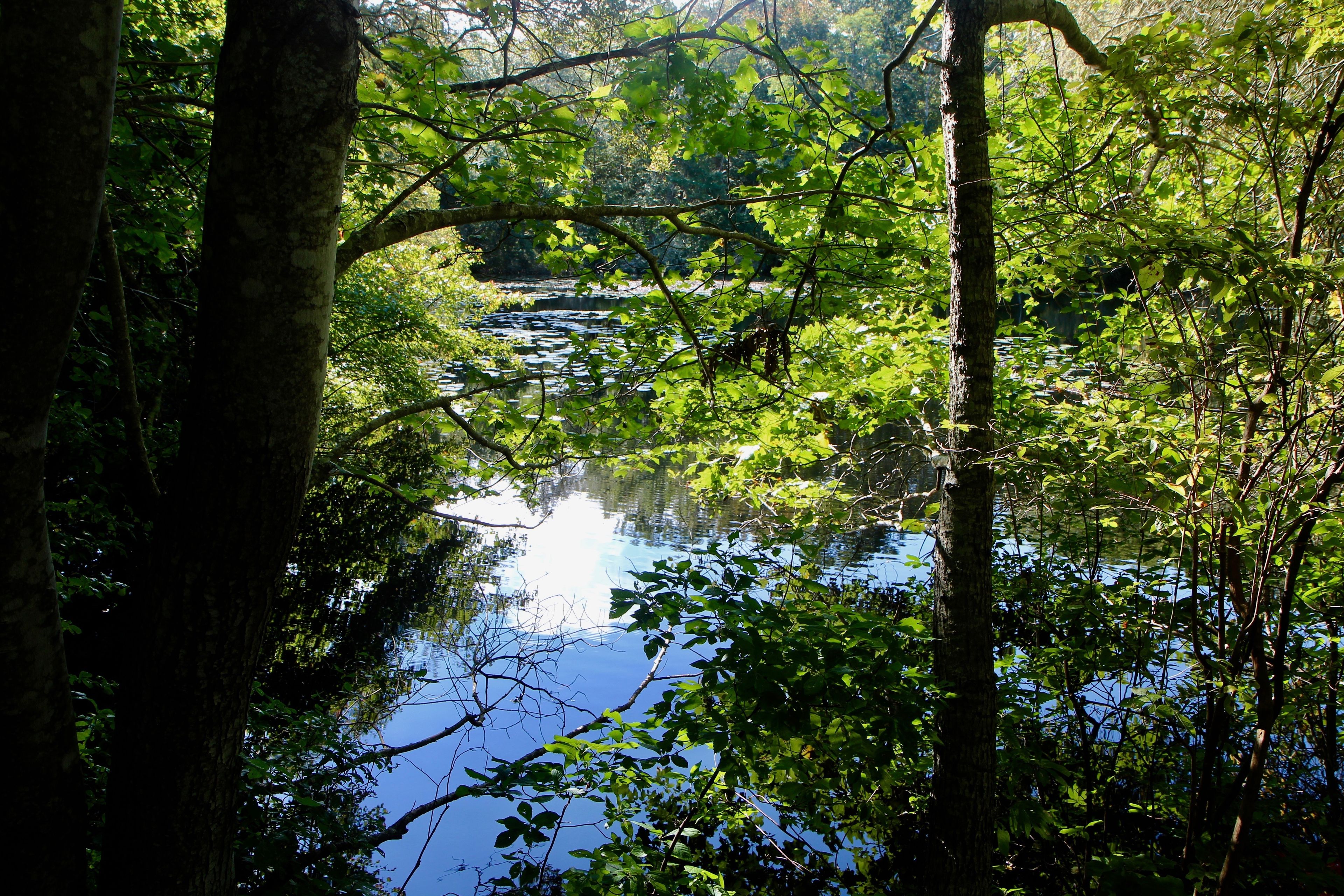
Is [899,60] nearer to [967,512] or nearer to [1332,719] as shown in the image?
[967,512]

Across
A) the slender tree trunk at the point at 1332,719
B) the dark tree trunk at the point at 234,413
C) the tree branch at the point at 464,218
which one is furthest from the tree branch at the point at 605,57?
the slender tree trunk at the point at 1332,719

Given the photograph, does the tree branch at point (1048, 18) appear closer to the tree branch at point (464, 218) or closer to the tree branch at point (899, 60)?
the tree branch at point (899, 60)

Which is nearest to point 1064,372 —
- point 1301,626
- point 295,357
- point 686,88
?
point 1301,626

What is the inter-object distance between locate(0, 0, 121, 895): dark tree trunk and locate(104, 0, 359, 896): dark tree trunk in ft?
0.33

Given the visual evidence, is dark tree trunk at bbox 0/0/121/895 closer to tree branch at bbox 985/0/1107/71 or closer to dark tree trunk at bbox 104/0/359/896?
dark tree trunk at bbox 104/0/359/896

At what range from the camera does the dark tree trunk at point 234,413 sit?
1.25 metres

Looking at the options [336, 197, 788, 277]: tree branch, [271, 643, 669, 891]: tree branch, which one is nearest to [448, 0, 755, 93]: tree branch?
[336, 197, 788, 277]: tree branch

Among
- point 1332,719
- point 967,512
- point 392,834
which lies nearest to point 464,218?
point 967,512

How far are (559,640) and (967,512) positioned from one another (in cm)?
468

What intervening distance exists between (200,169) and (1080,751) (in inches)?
213

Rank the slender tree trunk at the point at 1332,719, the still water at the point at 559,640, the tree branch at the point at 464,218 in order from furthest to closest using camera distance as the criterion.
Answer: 1. the still water at the point at 559,640
2. the slender tree trunk at the point at 1332,719
3. the tree branch at the point at 464,218

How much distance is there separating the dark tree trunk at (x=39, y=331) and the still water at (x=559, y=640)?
165 cm

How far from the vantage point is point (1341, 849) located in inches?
102

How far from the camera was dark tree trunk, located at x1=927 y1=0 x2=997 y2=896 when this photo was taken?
9.00 ft
